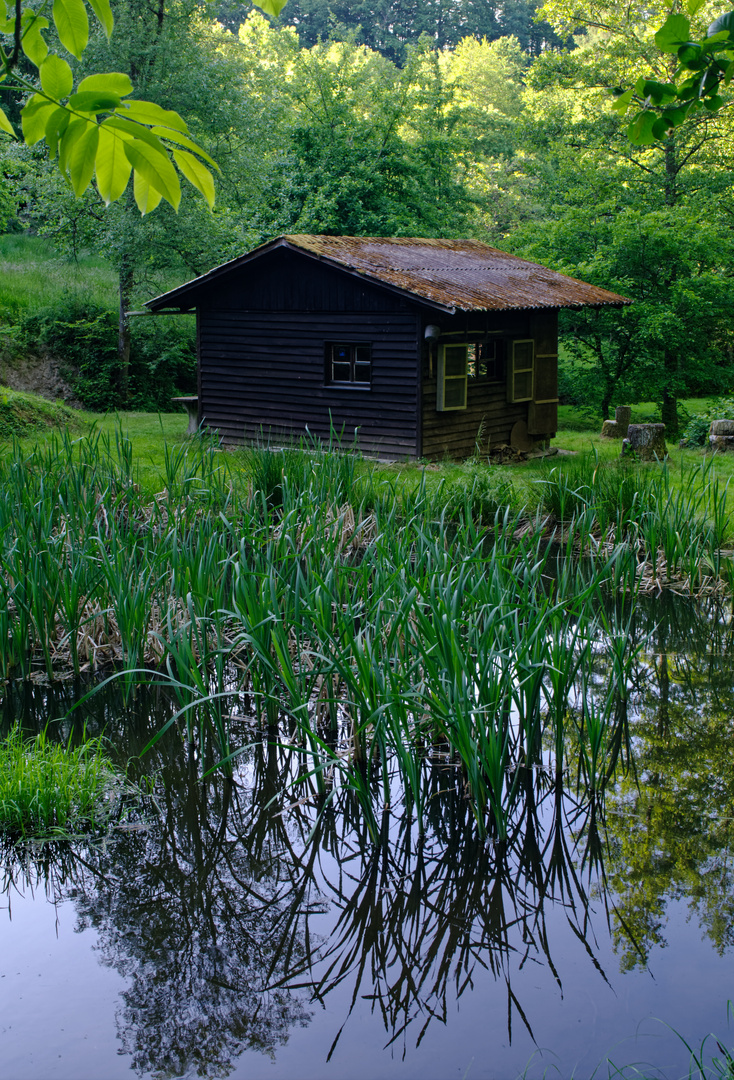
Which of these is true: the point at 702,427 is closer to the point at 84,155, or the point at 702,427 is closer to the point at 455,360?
the point at 455,360

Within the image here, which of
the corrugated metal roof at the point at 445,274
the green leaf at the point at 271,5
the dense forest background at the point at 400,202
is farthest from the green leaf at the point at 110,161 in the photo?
the dense forest background at the point at 400,202

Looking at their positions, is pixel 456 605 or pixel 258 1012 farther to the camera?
pixel 456 605

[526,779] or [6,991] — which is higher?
[526,779]

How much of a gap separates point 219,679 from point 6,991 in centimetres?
171

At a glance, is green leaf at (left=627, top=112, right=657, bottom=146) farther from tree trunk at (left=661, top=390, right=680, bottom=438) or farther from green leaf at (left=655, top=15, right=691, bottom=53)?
tree trunk at (left=661, top=390, right=680, bottom=438)

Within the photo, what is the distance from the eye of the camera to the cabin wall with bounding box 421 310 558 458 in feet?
47.7

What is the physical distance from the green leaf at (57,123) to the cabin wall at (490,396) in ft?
39.1

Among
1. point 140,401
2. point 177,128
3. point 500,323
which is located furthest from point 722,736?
point 140,401

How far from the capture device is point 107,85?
1816mm

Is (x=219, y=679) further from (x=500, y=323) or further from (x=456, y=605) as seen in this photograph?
(x=500, y=323)

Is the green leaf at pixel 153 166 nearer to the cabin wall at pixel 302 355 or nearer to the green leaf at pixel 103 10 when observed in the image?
the green leaf at pixel 103 10

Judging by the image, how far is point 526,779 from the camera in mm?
4723

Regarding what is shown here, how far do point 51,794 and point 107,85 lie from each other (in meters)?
3.30

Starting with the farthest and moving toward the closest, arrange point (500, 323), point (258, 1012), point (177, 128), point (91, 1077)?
point (500, 323) → point (258, 1012) → point (91, 1077) → point (177, 128)
